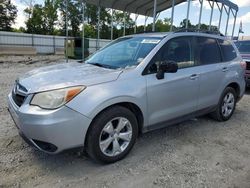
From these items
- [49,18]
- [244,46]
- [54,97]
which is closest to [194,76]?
[54,97]

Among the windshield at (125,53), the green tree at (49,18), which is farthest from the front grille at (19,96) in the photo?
the green tree at (49,18)

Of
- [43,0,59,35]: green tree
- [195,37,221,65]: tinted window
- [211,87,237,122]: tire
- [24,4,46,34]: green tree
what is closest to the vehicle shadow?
[211,87,237,122]: tire

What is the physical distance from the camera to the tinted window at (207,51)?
15.3 feet

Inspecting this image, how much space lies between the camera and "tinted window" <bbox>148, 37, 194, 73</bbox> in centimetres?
387

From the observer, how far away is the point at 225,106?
5434 millimetres

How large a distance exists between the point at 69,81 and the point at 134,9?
17655 mm

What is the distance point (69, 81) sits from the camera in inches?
126

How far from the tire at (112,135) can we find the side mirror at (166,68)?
736 millimetres

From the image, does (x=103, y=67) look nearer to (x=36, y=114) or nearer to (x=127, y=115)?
(x=127, y=115)

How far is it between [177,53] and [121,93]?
1.47 meters

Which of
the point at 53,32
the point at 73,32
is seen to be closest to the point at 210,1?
the point at 53,32

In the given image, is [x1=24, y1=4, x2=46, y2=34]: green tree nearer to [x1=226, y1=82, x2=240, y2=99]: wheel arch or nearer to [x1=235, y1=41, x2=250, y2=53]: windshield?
[x1=235, y1=41, x2=250, y2=53]: windshield

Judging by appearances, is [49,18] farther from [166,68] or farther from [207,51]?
[166,68]

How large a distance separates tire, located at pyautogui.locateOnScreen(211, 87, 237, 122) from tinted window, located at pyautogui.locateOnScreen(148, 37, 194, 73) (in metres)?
1.32
